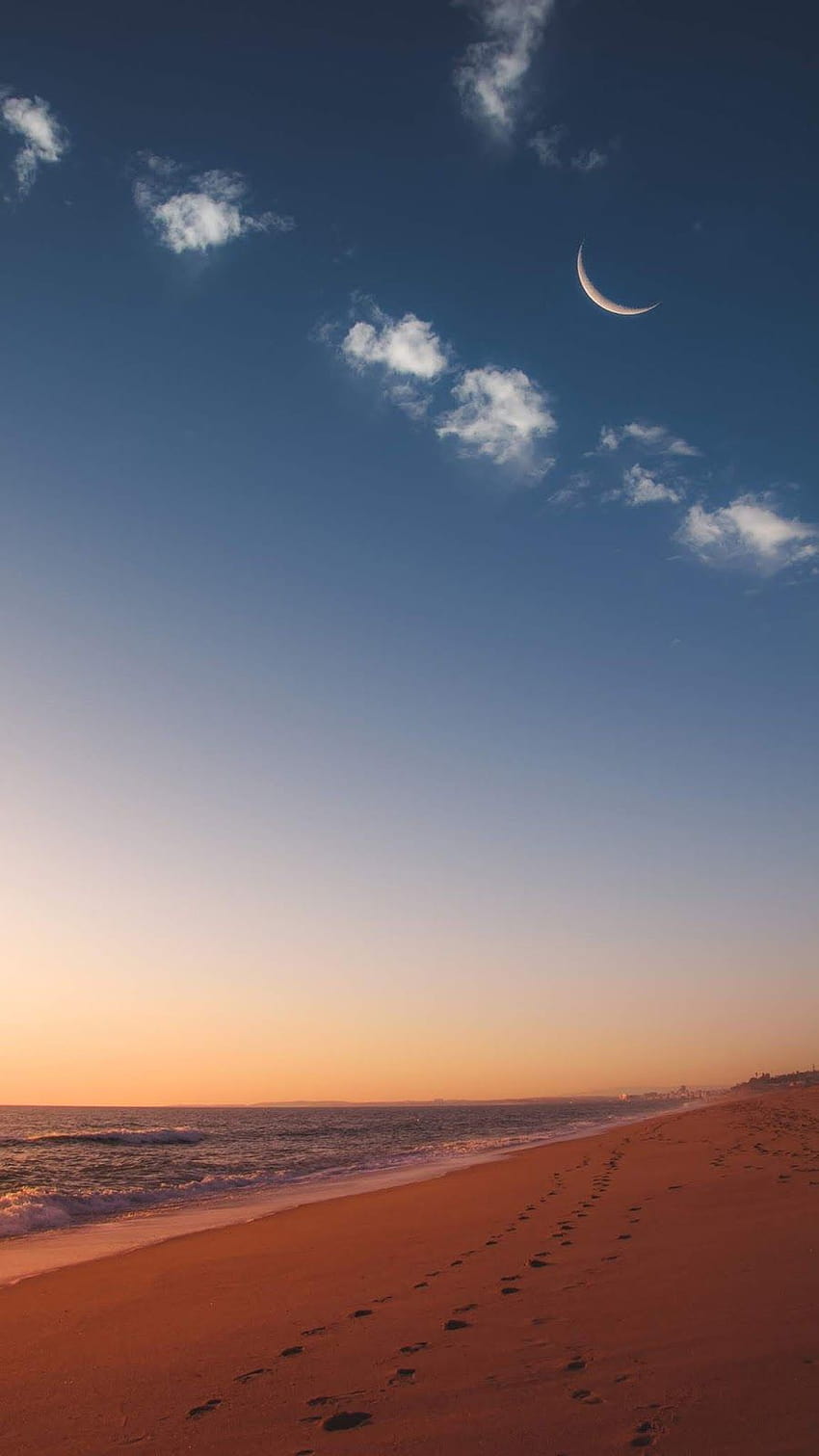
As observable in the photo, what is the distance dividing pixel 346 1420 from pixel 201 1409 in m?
1.16

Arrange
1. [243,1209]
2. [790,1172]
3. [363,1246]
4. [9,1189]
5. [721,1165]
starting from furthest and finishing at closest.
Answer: [9,1189]
[243,1209]
[721,1165]
[790,1172]
[363,1246]

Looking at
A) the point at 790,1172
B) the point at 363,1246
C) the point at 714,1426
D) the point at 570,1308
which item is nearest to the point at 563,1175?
the point at 790,1172

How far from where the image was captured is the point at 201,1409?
16.6 feet

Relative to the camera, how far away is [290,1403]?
4977mm

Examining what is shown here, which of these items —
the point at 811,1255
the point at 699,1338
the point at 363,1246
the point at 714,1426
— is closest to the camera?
the point at 714,1426

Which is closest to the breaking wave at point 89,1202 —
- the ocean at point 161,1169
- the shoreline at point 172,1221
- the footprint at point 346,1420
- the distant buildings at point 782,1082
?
the ocean at point 161,1169

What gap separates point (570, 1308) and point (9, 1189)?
25.5m

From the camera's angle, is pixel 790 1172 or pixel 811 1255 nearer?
pixel 811 1255

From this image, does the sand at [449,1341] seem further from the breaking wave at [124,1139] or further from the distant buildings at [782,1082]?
the distant buildings at [782,1082]

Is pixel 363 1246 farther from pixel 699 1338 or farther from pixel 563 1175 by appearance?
pixel 563 1175

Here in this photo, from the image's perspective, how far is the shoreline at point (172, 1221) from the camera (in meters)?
12.5

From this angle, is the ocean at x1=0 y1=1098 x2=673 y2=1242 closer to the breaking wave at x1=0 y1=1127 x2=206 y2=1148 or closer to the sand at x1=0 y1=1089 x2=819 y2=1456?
the breaking wave at x1=0 y1=1127 x2=206 y2=1148

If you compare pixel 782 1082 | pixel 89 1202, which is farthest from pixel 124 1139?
pixel 782 1082

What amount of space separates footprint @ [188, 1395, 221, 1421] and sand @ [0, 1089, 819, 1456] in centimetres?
3
